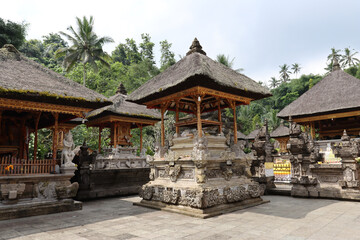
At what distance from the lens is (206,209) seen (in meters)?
8.03

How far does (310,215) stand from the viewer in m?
7.63

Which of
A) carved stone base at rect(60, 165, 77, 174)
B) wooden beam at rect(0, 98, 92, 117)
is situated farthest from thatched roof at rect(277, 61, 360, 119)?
carved stone base at rect(60, 165, 77, 174)

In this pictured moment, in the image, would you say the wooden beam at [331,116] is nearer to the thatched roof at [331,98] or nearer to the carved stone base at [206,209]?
the thatched roof at [331,98]

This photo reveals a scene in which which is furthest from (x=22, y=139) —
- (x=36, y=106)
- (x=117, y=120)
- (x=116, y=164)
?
(x=116, y=164)

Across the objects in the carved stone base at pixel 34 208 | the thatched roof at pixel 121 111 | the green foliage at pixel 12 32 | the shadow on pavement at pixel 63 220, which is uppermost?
the green foliage at pixel 12 32

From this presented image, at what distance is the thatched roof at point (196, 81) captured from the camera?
28.0 feet

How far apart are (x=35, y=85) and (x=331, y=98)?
1671 cm

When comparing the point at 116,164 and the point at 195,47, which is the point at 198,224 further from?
the point at 116,164

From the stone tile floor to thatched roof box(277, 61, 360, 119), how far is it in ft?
25.2

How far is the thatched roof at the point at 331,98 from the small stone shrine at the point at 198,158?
732 centimetres

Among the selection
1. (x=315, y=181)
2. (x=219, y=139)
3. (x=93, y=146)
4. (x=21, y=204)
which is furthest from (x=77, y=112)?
(x=93, y=146)

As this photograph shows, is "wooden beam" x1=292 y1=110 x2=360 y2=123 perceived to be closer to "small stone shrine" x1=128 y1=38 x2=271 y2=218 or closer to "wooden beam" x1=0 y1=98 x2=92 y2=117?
"small stone shrine" x1=128 y1=38 x2=271 y2=218

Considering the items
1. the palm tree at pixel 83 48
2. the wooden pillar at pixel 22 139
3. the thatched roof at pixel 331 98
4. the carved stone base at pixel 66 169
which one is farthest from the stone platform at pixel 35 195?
the palm tree at pixel 83 48

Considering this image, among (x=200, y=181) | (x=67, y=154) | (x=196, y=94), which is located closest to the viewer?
(x=200, y=181)
